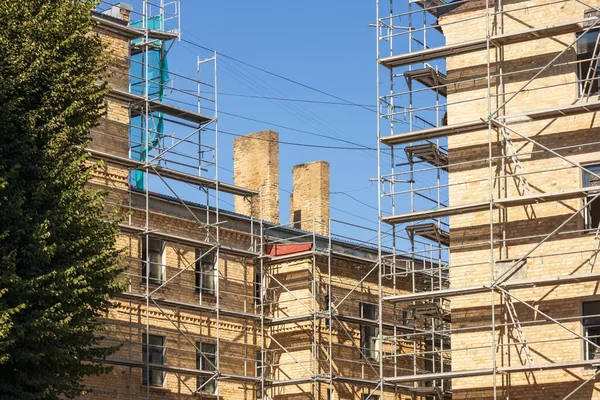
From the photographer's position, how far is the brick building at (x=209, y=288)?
35906mm

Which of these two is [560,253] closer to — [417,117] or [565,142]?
[565,142]

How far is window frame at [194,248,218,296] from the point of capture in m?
38.5

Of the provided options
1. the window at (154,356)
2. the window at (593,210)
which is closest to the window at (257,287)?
the window at (154,356)

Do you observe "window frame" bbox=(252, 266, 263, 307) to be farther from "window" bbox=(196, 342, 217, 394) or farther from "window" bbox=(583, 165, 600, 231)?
"window" bbox=(583, 165, 600, 231)

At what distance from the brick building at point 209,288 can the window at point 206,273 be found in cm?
4

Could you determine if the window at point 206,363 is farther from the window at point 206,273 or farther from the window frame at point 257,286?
the window frame at point 257,286

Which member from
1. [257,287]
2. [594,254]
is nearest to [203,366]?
[257,287]

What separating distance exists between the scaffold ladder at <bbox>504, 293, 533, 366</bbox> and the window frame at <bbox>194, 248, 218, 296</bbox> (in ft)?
35.3

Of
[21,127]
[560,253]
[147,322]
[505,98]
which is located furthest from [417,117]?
[21,127]

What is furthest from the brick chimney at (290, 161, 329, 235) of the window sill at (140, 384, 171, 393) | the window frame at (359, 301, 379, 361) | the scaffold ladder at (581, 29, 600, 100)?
the scaffold ladder at (581, 29, 600, 100)

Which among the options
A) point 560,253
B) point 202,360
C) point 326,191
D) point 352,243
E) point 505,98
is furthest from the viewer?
point 326,191

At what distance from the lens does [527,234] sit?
30734mm

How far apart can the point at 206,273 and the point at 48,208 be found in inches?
494

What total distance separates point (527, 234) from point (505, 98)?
322 cm
